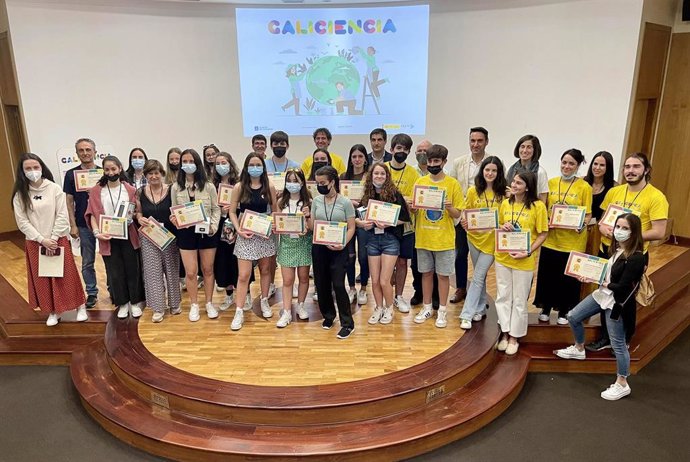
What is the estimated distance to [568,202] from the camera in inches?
143

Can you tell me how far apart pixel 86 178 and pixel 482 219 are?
3.23m

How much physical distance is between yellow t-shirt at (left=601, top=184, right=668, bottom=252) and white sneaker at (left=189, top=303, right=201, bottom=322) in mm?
3335

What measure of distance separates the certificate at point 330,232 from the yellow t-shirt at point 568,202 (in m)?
1.61

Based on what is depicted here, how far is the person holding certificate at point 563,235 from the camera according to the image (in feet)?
11.6

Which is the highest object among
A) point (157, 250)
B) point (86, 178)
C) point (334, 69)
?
point (334, 69)

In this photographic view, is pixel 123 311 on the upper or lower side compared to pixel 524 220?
lower

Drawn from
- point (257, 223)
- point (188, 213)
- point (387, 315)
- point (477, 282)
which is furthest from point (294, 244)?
point (477, 282)

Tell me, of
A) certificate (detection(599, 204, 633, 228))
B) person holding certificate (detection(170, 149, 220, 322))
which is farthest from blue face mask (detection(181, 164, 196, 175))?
certificate (detection(599, 204, 633, 228))

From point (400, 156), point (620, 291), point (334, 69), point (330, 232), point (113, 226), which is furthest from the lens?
point (334, 69)

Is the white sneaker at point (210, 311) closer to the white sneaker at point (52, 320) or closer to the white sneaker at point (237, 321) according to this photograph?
the white sneaker at point (237, 321)

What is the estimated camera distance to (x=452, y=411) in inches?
126

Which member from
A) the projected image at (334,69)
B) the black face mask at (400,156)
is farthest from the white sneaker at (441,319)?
the projected image at (334,69)

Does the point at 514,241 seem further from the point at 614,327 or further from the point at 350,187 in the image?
the point at 350,187

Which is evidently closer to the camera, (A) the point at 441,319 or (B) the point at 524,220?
(B) the point at 524,220
